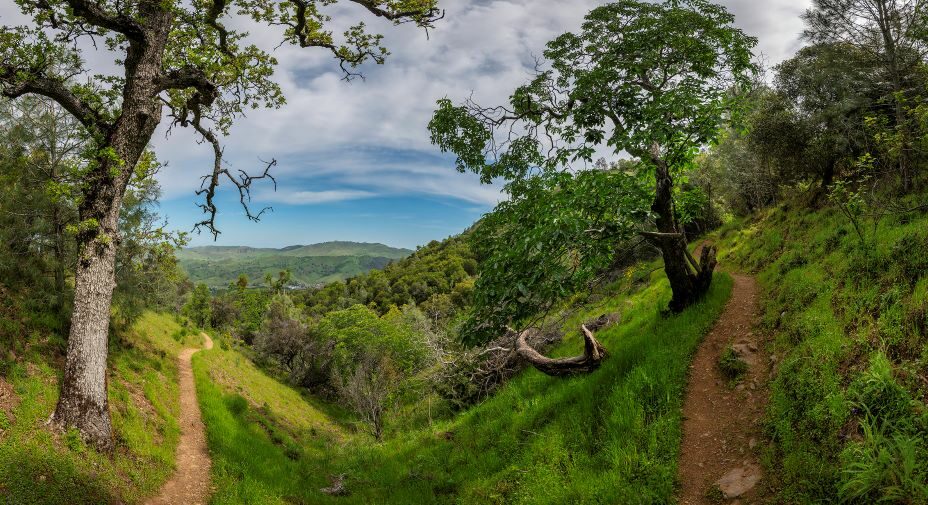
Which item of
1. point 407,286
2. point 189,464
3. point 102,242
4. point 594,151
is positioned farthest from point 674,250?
point 407,286

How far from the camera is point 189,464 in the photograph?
36.7ft

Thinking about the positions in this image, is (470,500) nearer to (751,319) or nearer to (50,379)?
(751,319)

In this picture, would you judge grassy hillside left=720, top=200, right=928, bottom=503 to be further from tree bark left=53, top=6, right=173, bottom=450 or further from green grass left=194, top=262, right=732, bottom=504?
tree bark left=53, top=6, right=173, bottom=450

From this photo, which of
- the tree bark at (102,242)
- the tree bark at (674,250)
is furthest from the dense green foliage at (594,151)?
the tree bark at (102,242)

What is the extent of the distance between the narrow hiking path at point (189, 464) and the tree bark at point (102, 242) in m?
1.85

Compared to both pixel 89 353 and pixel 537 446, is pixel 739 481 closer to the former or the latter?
Answer: pixel 537 446

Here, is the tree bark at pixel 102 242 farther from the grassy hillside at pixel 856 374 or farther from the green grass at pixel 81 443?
the grassy hillside at pixel 856 374

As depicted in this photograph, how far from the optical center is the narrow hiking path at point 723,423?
605cm

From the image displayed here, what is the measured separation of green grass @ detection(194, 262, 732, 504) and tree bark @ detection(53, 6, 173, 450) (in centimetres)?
368

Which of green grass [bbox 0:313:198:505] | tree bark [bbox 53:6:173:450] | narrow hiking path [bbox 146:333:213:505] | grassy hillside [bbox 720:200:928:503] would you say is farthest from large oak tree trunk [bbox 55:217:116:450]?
grassy hillside [bbox 720:200:928:503]

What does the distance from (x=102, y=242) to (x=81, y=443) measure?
4192 mm

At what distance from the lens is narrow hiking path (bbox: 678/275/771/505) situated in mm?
6055

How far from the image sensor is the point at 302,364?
4556 cm

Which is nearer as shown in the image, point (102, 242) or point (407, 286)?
point (102, 242)
